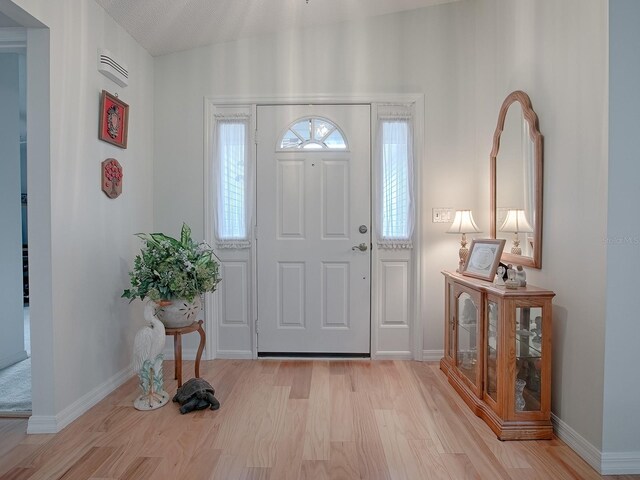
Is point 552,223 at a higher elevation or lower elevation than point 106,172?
lower

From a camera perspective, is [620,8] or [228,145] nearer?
[620,8]

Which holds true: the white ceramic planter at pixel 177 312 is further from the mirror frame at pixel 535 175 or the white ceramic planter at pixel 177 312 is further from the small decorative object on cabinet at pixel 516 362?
the mirror frame at pixel 535 175

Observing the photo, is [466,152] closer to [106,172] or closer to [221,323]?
[221,323]

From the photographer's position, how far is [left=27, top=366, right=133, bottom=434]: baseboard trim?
2.22 meters

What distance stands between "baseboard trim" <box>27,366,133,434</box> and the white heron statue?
260 millimetres

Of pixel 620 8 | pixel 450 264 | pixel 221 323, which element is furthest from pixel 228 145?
pixel 620 8

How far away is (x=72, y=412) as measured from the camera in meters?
2.37

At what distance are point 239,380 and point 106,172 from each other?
169cm

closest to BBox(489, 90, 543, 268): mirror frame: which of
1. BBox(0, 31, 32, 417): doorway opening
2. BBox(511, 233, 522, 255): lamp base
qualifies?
BBox(511, 233, 522, 255): lamp base

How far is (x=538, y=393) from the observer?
2.19m

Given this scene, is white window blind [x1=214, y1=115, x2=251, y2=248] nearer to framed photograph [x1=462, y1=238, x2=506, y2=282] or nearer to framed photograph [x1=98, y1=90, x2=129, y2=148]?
framed photograph [x1=98, y1=90, x2=129, y2=148]

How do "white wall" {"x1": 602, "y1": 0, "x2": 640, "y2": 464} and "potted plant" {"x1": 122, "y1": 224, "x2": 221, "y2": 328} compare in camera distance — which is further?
"potted plant" {"x1": 122, "y1": 224, "x2": 221, "y2": 328}

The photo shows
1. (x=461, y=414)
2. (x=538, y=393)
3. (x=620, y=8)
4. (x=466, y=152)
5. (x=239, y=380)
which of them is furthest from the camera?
(x=466, y=152)

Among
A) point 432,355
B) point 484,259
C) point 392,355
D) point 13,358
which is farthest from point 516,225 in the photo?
point 13,358
